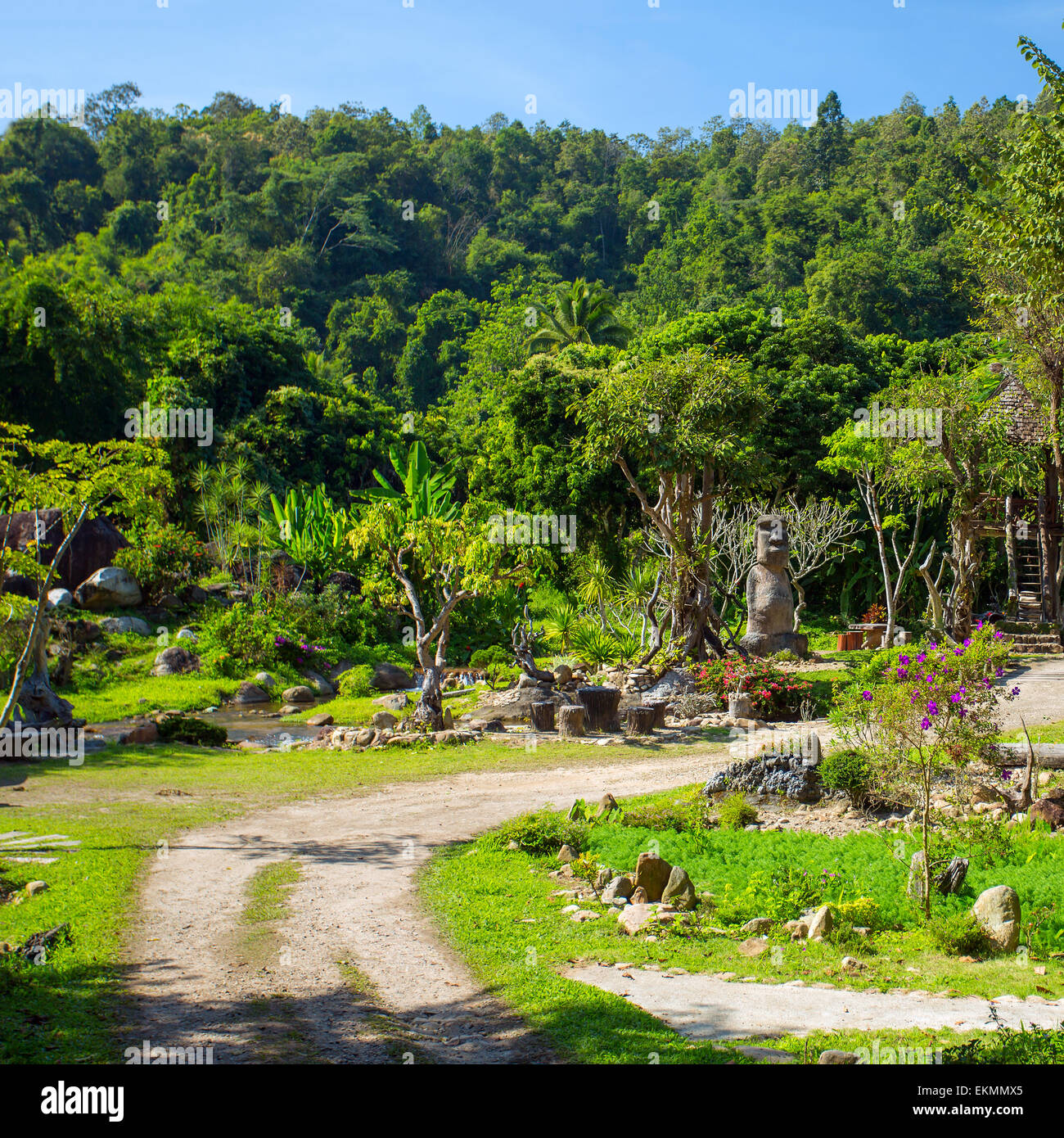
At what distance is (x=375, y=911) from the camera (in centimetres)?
735

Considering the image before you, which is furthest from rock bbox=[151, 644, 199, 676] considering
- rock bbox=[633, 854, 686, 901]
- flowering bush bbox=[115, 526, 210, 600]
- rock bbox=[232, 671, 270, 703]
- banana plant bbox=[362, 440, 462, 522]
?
rock bbox=[633, 854, 686, 901]

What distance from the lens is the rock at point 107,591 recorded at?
73.2 feet

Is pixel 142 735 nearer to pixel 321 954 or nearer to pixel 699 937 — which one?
pixel 321 954

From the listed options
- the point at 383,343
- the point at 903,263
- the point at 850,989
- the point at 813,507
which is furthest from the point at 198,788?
the point at 383,343

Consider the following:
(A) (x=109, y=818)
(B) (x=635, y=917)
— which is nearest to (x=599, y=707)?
(A) (x=109, y=818)

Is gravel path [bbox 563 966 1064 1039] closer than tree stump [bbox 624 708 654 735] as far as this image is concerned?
Yes

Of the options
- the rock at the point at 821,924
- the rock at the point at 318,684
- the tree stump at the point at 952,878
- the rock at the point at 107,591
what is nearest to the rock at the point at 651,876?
the rock at the point at 821,924

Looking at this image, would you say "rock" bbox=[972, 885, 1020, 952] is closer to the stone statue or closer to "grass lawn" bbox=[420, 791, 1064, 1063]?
"grass lawn" bbox=[420, 791, 1064, 1063]

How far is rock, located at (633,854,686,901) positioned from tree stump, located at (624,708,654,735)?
7.26 metres

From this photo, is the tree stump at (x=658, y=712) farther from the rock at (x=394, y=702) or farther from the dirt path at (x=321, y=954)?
the rock at (x=394, y=702)

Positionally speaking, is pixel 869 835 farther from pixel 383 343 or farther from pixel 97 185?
pixel 97 185

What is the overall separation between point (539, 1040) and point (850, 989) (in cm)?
195

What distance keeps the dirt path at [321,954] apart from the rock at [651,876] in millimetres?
1680

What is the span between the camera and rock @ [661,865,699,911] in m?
7.25
